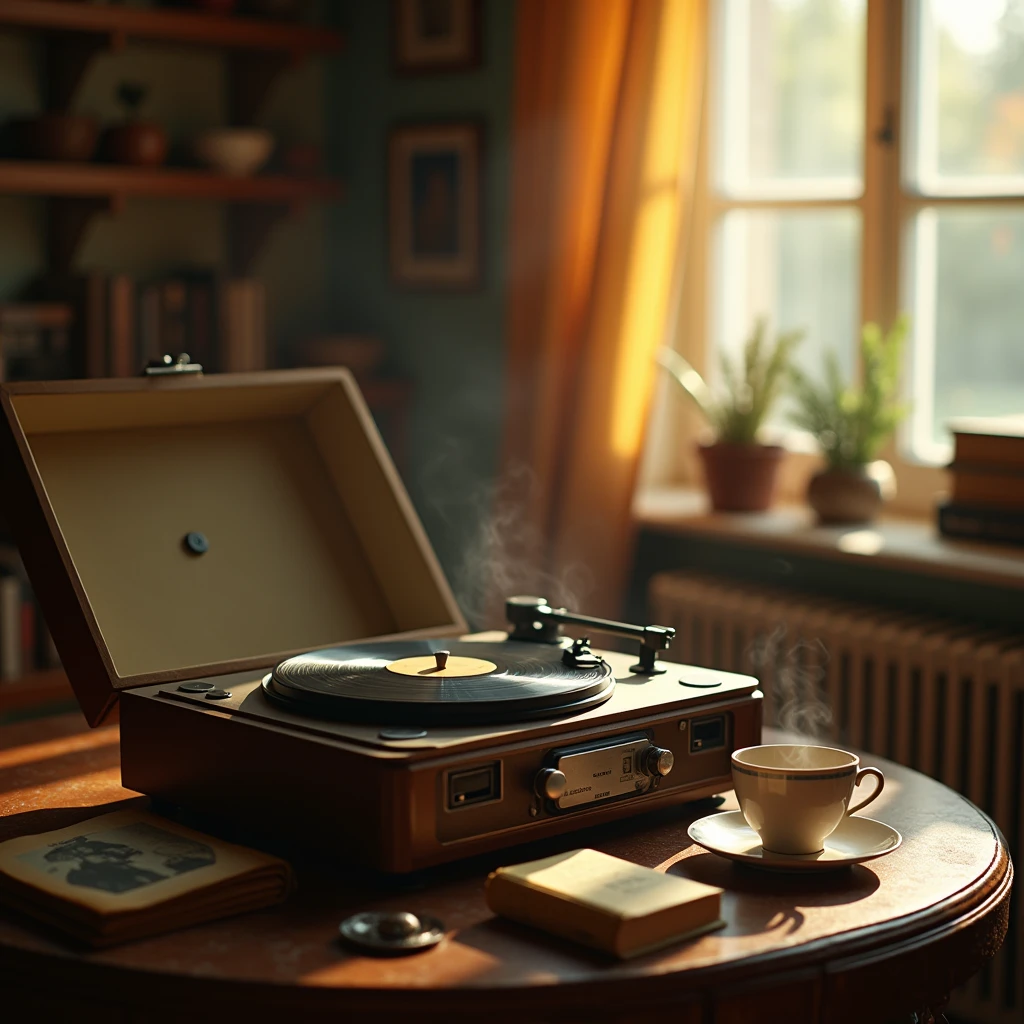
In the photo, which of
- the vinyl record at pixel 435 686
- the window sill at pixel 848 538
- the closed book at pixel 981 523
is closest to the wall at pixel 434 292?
the window sill at pixel 848 538

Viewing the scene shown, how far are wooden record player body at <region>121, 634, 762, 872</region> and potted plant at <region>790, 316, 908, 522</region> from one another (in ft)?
4.03

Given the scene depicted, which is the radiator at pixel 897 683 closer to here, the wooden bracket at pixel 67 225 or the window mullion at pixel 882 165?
the window mullion at pixel 882 165

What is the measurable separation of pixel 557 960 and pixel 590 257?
74.3 inches

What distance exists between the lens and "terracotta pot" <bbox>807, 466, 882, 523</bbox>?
8.27 feet

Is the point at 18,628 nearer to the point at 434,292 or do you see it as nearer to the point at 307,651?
the point at 434,292

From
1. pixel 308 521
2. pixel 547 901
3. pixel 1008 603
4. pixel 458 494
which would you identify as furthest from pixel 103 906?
pixel 458 494

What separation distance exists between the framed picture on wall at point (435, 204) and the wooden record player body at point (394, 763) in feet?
6.12

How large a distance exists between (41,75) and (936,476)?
185 cm

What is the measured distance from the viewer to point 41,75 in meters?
2.81

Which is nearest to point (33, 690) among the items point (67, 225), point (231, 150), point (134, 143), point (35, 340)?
point (35, 340)

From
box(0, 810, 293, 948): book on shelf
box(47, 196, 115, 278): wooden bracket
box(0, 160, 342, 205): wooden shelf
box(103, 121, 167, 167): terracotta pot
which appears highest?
box(103, 121, 167, 167): terracotta pot

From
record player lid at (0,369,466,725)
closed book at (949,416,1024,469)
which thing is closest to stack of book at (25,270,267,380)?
record player lid at (0,369,466,725)

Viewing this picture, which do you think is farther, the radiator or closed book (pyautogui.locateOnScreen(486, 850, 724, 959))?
the radiator

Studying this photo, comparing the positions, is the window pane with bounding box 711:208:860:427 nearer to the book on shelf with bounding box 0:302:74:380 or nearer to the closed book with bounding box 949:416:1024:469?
the closed book with bounding box 949:416:1024:469
